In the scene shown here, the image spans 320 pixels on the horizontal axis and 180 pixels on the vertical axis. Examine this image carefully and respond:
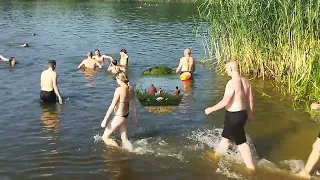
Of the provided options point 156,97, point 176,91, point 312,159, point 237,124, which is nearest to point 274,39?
point 176,91

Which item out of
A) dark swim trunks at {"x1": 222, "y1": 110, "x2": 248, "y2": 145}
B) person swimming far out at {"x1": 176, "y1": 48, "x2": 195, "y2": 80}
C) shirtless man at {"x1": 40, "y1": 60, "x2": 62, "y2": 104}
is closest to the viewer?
dark swim trunks at {"x1": 222, "y1": 110, "x2": 248, "y2": 145}

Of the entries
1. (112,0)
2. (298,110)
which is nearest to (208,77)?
(298,110)

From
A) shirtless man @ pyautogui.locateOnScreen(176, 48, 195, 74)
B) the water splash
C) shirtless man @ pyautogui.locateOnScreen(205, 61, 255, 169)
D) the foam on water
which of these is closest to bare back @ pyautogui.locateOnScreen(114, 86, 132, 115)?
the foam on water

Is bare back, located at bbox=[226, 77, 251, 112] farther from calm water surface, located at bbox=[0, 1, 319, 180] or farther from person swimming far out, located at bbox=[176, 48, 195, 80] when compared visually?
person swimming far out, located at bbox=[176, 48, 195, 80]

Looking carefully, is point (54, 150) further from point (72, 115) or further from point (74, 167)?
point (72, 115)

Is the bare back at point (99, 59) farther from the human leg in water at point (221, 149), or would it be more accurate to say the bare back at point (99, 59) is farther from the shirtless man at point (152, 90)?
the human leg in water at point (221, 149)

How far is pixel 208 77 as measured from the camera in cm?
1709

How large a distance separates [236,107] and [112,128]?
2.74 metres

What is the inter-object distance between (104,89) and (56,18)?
31908mm

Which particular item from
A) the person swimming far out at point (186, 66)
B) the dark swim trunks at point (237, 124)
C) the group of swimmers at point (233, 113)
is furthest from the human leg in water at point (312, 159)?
the person swimming far out at point (186, 66)

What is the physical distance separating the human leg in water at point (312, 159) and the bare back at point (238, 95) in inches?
53.7

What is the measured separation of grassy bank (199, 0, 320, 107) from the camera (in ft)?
41.7

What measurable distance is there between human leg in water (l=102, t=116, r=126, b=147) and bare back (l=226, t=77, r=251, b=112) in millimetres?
2389

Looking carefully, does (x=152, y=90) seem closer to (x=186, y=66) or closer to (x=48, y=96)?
(x=48, y=96)
